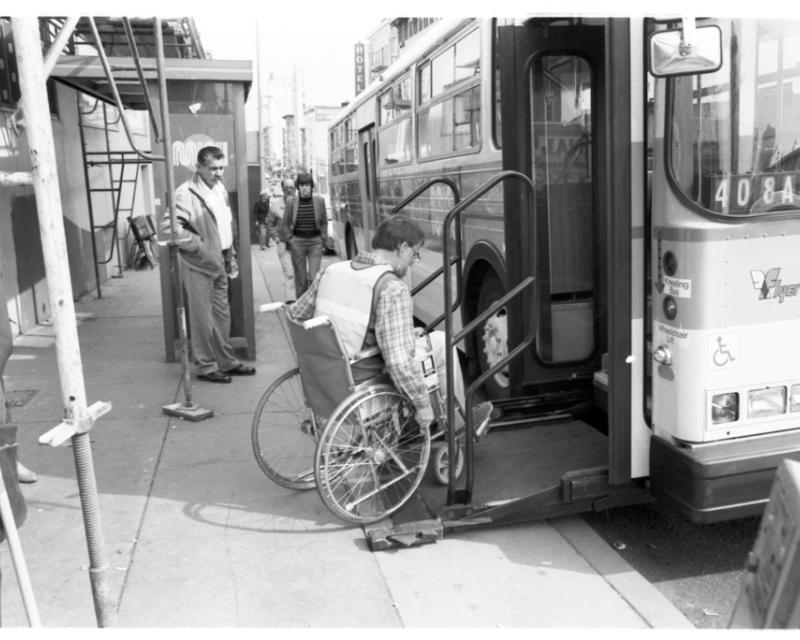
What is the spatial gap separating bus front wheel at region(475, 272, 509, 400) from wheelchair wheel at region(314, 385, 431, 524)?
145 cm

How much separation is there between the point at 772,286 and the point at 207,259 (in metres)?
4.52

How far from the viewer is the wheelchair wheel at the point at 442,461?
15.0 feet

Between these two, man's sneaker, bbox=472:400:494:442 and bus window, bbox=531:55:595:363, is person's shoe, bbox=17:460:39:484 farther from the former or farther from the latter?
bus window, bbox=531:55:595:363

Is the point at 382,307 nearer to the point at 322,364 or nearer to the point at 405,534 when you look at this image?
the point at 322,364

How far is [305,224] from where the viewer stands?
33.2ft

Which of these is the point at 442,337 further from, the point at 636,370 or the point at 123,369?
the point at 123,369

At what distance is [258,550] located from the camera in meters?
4.02

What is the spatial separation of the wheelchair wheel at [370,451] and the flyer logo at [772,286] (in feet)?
5.55

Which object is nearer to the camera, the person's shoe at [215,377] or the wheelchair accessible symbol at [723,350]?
the wheelchair accessible symbol at [723,350]

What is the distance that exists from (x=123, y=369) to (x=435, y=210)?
3238mm

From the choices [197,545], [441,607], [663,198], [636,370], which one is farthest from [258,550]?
[663,198]

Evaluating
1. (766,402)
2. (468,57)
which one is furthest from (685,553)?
(468,57)

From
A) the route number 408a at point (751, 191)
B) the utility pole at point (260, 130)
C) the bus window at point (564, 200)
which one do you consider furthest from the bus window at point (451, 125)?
the utility pole at point (260, 130)

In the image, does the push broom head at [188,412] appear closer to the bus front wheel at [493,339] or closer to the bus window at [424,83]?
the bus front wheel at [493,339]
